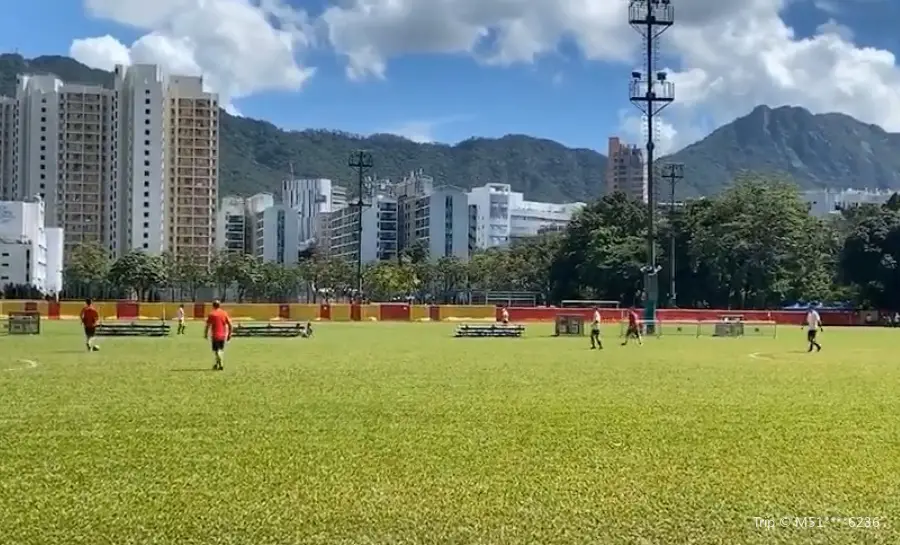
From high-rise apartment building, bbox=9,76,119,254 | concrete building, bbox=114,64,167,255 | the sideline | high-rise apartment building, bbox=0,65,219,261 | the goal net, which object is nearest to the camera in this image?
the sideline

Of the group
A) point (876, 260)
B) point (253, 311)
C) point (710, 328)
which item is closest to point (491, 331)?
point (710, 328)

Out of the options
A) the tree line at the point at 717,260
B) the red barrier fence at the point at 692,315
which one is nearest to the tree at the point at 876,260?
the tree line at the point at 717,260

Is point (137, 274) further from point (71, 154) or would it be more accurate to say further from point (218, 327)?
point (218, 327)

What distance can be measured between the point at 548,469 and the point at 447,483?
1.29m

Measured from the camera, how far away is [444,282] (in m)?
138

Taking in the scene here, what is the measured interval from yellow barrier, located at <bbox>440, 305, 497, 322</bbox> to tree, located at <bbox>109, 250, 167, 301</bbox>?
54.1m

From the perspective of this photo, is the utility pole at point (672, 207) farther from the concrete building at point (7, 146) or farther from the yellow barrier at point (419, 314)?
the concrete building at point (7, 146)

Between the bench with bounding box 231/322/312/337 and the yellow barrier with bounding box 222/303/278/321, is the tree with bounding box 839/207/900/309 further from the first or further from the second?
the bench with bounding box 231/322/312/337

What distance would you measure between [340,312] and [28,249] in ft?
239

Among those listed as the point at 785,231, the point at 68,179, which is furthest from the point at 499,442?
the point at 68,179

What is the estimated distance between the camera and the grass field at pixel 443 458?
8273 mm

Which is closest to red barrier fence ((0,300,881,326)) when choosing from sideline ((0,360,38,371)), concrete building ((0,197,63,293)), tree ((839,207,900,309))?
tree ((839,207,900,309))

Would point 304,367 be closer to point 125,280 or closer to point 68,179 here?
point 125,280

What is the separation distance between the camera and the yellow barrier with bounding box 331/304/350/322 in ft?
223
